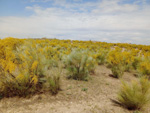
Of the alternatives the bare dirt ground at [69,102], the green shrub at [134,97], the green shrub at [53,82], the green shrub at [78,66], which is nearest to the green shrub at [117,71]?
the green shrub at [78,66]

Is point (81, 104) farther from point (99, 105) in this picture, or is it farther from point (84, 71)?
point (84, 71)

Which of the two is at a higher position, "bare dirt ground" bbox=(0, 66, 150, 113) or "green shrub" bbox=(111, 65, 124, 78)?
"green shrub" bbox=(111, 65, 124, 78)

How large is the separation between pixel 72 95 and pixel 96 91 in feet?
3.83

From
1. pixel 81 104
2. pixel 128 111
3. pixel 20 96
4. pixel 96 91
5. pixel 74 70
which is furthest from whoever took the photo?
pixel 74 70

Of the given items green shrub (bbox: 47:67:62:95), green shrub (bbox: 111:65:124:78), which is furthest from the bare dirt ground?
green shrub (bbox: 111:65:124:78)

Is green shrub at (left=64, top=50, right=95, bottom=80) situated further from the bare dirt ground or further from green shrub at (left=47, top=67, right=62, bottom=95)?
green shrub at (left=47, top=67, right=62, bottom=95)

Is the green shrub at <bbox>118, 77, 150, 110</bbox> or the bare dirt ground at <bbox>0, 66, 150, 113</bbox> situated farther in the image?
the green shrub at <bbox>118, 77, 150, 110</bbox>

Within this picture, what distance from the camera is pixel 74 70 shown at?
6.86 m

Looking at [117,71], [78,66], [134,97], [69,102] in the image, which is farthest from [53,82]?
[117,71]

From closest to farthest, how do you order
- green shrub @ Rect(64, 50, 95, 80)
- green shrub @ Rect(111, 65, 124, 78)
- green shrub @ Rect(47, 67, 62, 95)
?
green shrub @ Rect(47, 67, 62, 95) < green shrub @ Rect(64, 50, 95, 80) < green shrub @ Rect(111, 65, 124, 78)

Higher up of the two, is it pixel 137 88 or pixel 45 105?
pixel 137 88

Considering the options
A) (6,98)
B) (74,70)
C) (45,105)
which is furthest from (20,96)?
(74,70)

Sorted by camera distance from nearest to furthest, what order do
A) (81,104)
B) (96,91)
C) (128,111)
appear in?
(128,111) < (81,104) < (96,91)

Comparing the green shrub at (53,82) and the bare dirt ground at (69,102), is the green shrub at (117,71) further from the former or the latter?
the green shrub at (53,82)
